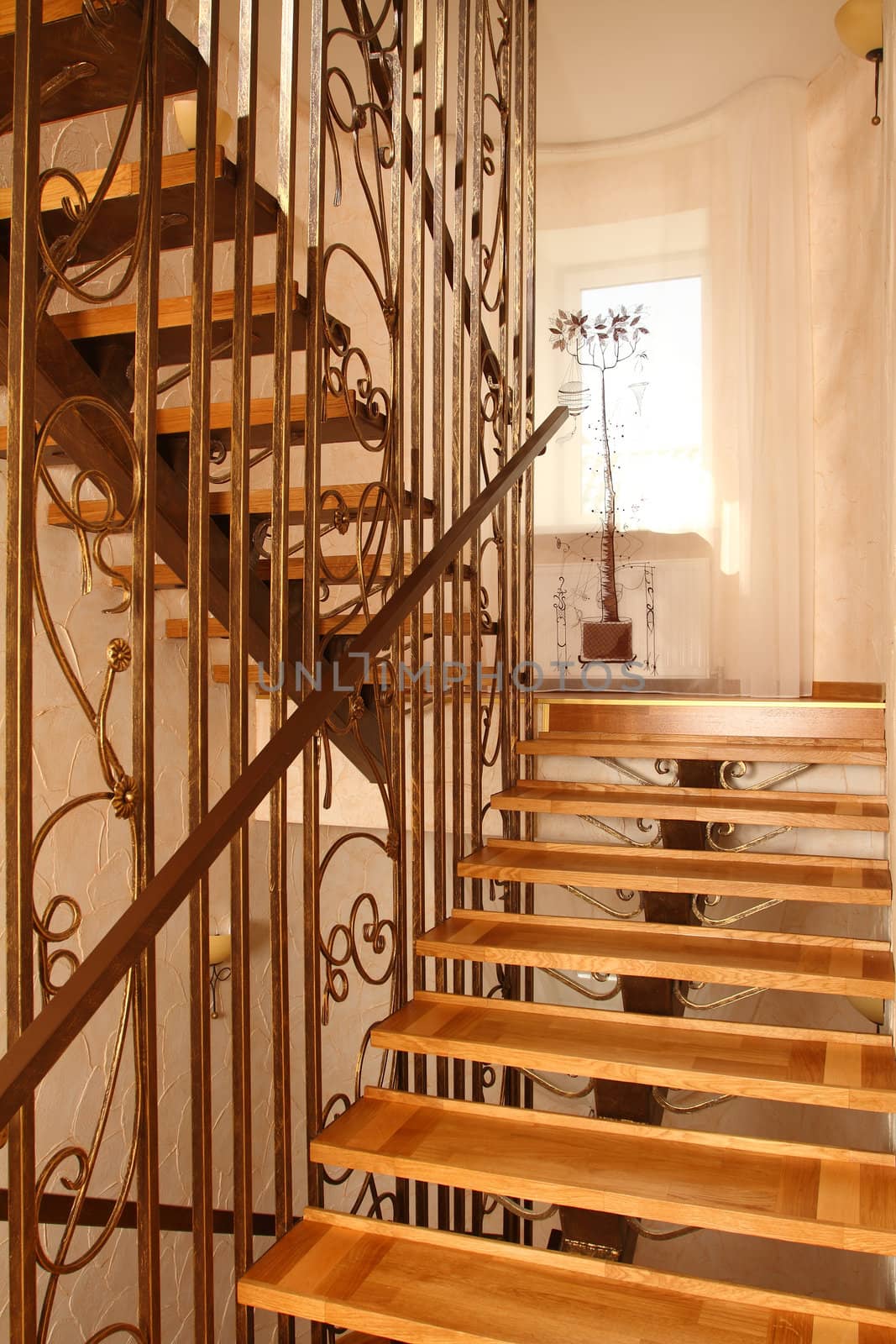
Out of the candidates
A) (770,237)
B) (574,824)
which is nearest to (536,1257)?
(574,824)

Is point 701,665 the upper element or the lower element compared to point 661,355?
lower

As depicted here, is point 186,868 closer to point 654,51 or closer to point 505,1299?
point 505,1299

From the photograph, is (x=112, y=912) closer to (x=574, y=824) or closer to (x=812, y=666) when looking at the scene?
(x=574, y=824)

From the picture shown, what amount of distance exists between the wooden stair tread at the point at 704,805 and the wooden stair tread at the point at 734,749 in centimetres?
8

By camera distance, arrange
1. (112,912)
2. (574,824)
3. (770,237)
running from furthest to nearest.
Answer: (770,237), (112,912), (574,824)

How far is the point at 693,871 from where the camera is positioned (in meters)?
2.13

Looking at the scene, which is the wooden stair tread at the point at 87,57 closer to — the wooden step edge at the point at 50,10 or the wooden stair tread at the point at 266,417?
the wooden step edge at the point at 50,10

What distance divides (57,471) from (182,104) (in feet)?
4.33

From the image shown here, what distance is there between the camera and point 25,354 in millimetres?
1139

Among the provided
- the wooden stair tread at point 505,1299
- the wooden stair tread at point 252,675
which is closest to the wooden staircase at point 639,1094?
the wooden stair tread at point 505,1299

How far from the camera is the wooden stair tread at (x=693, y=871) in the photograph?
1.97 m

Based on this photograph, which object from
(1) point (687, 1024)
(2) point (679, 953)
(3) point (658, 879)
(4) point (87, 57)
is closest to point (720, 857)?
(3) point (658, 879)

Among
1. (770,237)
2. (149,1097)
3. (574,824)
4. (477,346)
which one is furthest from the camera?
(770,237)

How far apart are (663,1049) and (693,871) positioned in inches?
18.0
